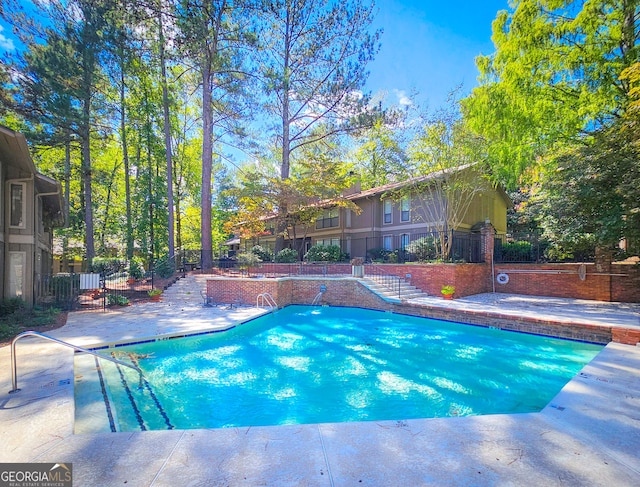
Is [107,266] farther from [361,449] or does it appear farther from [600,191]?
[600,191]

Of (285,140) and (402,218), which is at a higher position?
(285,140)

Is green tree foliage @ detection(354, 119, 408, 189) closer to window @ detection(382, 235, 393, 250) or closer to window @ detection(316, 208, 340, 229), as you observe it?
window @ detection(382, 235, 393, 250)

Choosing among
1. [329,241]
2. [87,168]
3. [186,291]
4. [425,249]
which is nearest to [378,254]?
[425,249]

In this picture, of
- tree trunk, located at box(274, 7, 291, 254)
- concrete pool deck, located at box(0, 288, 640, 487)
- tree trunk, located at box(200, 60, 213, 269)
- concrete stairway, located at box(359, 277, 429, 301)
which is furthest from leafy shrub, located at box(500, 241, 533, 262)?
tree trunk, located at box(200, 60, 213, 269)

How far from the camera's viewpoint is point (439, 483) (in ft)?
7.25

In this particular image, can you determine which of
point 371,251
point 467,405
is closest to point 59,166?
point 371,251

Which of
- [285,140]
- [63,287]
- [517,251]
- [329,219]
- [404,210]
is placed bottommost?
[63,287]

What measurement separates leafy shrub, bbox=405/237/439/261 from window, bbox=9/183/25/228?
Answer: 51.7ft

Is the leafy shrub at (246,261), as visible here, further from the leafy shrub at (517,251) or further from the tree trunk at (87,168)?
the leafy shrub at (517,251)

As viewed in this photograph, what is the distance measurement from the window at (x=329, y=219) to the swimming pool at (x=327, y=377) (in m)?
14.8

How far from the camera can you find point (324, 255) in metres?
18.3

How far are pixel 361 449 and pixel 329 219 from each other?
70.7 feet

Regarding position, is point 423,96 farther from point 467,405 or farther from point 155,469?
point 155,469

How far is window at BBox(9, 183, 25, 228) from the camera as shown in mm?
9643
